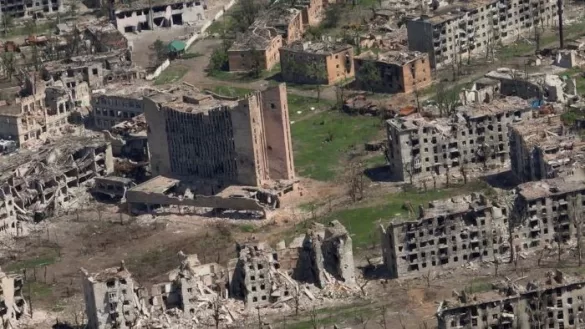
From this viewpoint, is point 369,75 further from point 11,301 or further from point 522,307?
point 522,307

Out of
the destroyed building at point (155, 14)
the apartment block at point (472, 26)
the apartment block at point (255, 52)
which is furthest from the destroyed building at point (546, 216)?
the destroyed building at point (155, 14)

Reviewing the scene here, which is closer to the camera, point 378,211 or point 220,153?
point 378,211

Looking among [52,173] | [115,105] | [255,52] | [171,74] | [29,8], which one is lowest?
[171,74]

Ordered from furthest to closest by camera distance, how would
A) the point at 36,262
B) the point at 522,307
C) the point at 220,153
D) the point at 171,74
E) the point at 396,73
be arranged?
the point at 171,74, the point at 396,73, the point at 220,153, the point at 36,262, the point at 522,307

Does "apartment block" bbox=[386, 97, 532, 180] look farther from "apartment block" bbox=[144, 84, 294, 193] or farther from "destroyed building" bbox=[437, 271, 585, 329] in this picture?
"destroyed building" bbox=[437, 271, 585, 329]

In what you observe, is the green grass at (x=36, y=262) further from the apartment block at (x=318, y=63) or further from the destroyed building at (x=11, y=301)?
the apartment block at (x=318, y=63)

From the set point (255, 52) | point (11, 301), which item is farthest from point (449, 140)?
point (11, 301)

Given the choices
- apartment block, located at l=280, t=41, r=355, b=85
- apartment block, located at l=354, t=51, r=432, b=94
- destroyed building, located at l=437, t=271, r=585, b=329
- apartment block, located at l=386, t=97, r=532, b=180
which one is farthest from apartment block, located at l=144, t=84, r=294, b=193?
destroyed building, located at l=437, t=271, r=585, b=329
